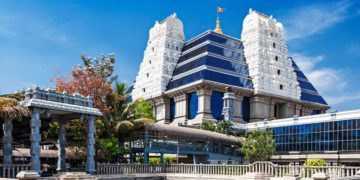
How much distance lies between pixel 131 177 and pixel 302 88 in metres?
59.8

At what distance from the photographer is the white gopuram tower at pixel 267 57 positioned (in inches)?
2835

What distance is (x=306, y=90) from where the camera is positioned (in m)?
81.2

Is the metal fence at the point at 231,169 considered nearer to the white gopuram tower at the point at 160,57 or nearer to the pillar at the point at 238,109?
the pillar at the point at 238,109

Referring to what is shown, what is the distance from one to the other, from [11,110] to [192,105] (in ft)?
162

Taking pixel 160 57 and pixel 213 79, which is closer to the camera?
pixel 213 79

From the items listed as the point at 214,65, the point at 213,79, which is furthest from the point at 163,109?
the point at 214,65

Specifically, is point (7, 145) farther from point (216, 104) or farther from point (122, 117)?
point (216, 104)

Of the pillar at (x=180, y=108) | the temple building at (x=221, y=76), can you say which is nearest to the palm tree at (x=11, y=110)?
the temple building at (x=221, y=76)

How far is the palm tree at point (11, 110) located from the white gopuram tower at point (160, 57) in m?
50.2

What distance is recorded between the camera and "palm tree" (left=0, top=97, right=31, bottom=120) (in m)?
21.1

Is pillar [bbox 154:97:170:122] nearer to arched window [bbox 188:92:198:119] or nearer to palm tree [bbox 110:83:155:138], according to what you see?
arched window [bbox 188:92:198:119]

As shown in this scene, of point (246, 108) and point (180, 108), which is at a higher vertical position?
point (246, 108)

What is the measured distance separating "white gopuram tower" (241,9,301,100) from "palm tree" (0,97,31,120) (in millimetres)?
53216

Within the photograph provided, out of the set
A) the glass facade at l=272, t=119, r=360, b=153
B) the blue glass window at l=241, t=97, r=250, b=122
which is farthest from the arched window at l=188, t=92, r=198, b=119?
the glass facade at l=272, t=119, r=360, b=153
